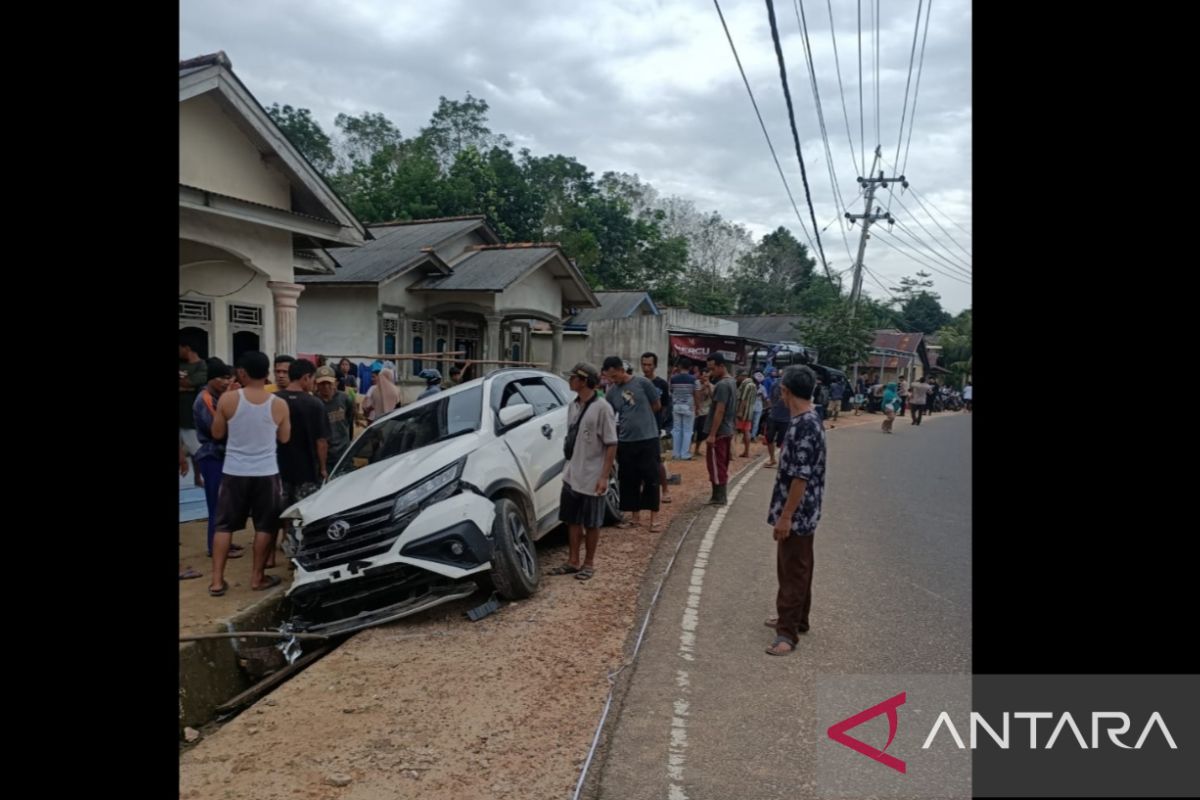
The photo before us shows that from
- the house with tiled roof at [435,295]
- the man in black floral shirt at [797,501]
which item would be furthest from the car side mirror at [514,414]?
the house with tiled roof at [435,295]

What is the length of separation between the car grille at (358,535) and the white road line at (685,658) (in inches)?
80.9

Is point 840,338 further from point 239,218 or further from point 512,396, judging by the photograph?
point 512,396

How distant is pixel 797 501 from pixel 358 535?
9.77 ft

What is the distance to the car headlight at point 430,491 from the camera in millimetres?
5094

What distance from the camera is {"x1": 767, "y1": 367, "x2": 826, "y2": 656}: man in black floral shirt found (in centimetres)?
444

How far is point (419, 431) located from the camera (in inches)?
245

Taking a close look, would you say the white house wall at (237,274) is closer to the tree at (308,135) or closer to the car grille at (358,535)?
the car grille at (358,535)

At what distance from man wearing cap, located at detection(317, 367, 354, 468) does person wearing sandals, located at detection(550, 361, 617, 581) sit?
2.56 metres

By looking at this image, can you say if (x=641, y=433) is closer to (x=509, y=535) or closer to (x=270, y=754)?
(x=509, y=535)

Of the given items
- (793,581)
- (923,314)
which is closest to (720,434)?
(793,581)

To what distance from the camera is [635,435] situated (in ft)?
23.7

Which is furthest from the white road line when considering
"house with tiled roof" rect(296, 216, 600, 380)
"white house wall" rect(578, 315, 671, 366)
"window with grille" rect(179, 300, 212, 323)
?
"white house wall" rect(578, 315, 671, 366)
